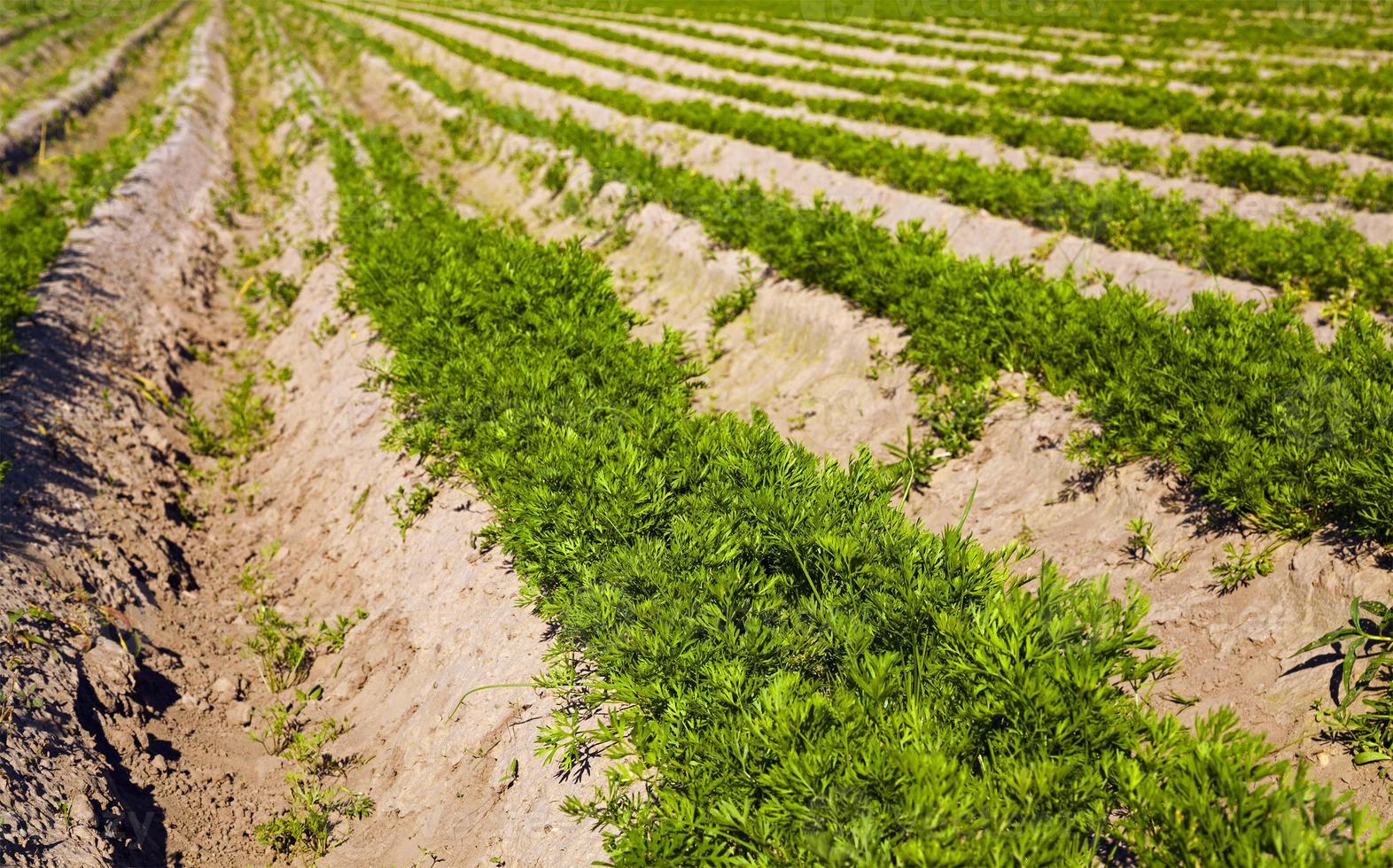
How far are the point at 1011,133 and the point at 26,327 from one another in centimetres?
1489

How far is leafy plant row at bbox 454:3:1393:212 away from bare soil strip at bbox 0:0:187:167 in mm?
15286

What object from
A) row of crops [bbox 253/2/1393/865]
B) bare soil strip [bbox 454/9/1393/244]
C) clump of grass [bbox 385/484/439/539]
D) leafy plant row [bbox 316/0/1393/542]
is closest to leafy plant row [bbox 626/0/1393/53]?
bare soil strip [bbox 454/9/1393/244]

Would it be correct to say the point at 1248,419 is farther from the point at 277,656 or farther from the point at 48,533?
the point at 48,533

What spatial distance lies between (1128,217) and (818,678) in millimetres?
8622

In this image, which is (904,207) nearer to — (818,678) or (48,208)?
(818,678)

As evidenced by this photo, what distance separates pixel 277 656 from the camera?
5.45 meters

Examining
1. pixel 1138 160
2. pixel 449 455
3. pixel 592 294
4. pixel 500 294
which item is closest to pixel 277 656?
pixel 449 455

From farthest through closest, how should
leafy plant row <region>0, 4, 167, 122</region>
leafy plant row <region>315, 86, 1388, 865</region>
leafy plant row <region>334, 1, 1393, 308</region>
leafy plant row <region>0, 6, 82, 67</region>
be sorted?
leafy plant row <region>0, 6, 82, 67</region> → leafy plant row <region>0, 4, 167, 122</region> → leafy plant row <region>334, 1, 1393, 308</region> → leafy plant row <region>315, 86, 1388, 865</region>

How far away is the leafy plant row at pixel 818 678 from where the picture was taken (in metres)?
2.47

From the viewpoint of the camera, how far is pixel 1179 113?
14375 mm

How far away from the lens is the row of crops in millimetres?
2557

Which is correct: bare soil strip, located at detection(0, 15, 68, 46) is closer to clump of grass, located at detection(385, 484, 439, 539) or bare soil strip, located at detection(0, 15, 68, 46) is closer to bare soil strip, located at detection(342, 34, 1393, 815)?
bare soil strip, located at detection(342, 34, 1393, 815)

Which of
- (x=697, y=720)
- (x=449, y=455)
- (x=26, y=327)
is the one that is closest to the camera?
(x=697, y=720)

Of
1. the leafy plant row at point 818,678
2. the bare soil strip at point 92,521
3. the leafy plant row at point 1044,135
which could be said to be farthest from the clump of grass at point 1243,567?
the leafy plant row at point 1044,135
